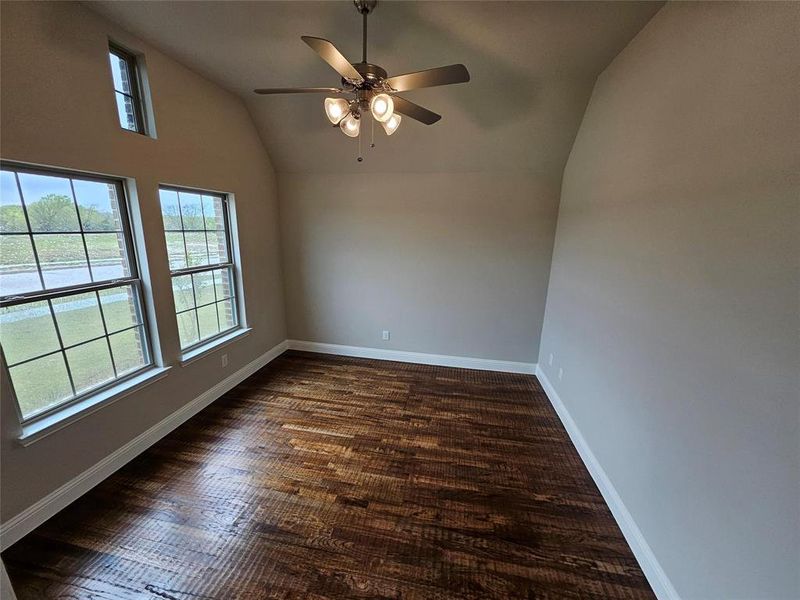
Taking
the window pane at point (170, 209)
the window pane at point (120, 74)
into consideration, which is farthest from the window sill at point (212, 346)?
the window pane at point (120, 74)

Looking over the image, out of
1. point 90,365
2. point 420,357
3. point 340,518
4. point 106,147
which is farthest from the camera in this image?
point 420,357

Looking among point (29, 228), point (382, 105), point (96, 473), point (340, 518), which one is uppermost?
point (382, 105)

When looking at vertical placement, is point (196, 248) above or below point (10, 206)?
below

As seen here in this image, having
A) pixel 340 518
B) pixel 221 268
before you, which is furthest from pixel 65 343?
pixel 340 518

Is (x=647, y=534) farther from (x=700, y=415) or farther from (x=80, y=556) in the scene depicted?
(x=80, y=556)

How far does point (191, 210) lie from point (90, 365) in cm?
145

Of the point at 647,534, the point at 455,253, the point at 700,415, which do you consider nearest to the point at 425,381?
the point at 455,253

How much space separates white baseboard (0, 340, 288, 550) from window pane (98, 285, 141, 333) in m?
0.85

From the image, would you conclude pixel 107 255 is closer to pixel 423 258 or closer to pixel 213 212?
pixel 213 212

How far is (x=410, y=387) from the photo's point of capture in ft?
11.0

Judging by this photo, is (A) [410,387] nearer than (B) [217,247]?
No

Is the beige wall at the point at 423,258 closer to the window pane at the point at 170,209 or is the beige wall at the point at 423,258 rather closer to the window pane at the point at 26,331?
the window pane at the point at 170,209

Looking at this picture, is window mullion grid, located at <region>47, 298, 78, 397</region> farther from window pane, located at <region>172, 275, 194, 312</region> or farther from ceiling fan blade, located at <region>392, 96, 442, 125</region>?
ceiling fan blade, located at <region>392, 96, 442, 125</region>

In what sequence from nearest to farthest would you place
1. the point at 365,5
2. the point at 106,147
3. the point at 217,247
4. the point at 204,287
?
1. the point at 365,5
2. the point at 106,147
3. the point at 204,287
4. the point at 217,247
